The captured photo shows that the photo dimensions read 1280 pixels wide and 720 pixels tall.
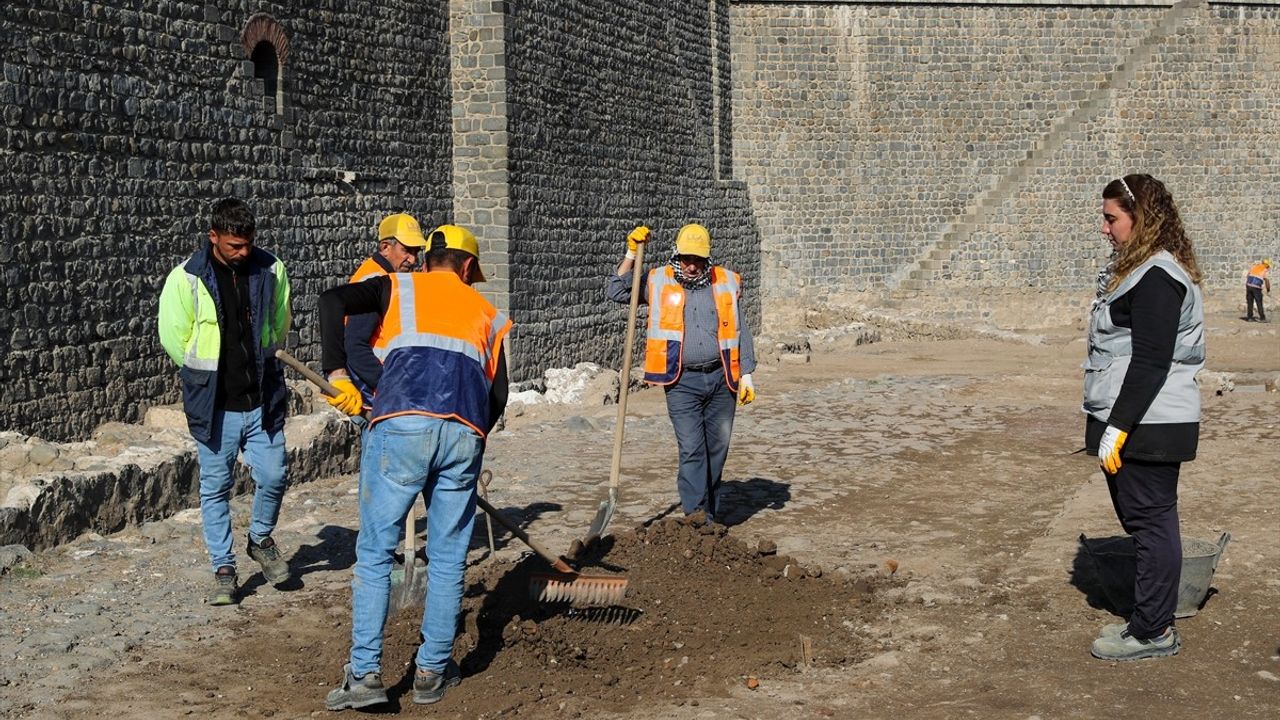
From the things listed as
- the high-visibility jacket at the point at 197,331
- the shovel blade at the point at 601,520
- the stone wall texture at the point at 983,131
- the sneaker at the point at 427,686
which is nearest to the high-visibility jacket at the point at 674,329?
the shovel blade at the point at 601,520

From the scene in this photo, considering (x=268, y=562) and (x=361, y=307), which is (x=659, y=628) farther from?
(x=268, y=562)

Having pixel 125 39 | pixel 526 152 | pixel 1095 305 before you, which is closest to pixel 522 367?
pixel 526 152

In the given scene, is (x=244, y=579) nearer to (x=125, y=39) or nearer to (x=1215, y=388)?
(x=125, y=39)

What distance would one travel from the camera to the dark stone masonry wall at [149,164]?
9.68 m

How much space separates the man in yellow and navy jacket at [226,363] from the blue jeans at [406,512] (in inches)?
66.5

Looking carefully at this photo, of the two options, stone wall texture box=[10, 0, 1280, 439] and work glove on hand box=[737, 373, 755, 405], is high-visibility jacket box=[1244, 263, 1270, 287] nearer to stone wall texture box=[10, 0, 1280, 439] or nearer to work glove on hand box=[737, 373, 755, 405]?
stone wall texture box=[10, 0, 1280, 439]

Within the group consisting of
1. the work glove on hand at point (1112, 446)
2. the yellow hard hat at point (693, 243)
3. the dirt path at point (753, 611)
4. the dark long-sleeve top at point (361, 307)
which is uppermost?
the yellow hard hat at point (693, 243)

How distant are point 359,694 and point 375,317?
193cm

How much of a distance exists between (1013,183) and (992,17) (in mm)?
2989

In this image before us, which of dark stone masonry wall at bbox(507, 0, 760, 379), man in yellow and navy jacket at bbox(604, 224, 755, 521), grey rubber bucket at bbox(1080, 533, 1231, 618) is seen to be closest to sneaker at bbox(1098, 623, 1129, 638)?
grey rubber bucket at bbox(1080, 533, 1231, 618)

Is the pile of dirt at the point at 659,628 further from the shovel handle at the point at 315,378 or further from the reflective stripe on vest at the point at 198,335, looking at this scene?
the reflective stripe on vest at the point at 198,335

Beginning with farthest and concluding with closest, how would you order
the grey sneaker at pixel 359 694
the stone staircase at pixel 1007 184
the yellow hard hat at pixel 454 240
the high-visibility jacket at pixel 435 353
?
the stone staircase at pixel 1007 184, the yellow hard hat at pixel 454 240, the high-visibility jacket at pixel 435 353, the grey sneaker at pixel 359 694

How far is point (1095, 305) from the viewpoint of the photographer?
562 centimetres

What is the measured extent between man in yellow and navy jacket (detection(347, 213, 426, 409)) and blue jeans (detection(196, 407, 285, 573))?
510mm
